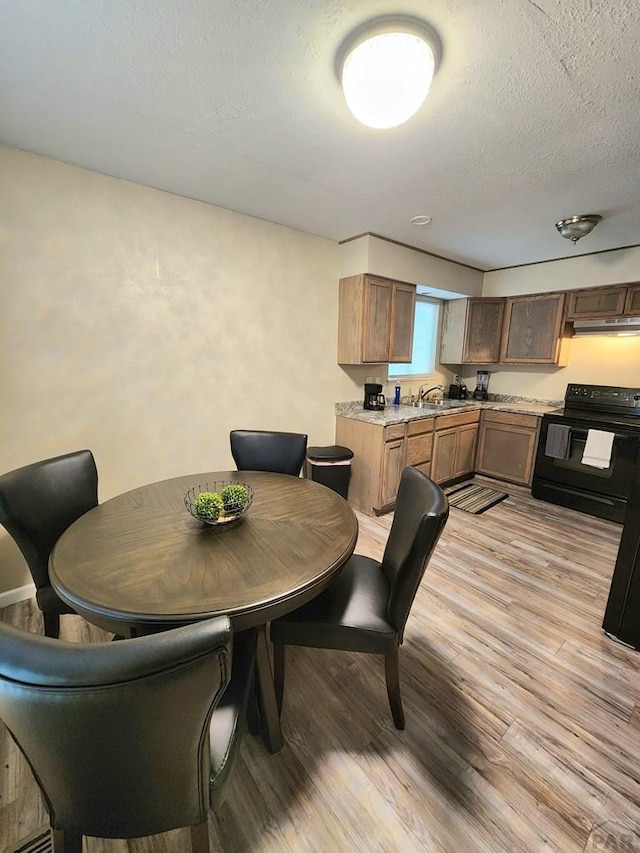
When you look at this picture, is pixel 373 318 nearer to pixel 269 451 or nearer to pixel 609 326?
pixel 269 451

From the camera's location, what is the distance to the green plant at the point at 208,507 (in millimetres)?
1372

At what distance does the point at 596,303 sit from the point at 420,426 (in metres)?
2.15

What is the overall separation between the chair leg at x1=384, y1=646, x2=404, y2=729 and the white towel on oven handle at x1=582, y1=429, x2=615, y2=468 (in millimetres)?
2998

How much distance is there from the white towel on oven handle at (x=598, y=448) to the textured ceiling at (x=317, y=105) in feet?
5.95

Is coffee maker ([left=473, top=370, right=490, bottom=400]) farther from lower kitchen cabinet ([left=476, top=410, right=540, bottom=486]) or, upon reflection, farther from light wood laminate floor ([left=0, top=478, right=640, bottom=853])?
light wood laminate floor ([left=0, top=478, right=640, bottom=853])

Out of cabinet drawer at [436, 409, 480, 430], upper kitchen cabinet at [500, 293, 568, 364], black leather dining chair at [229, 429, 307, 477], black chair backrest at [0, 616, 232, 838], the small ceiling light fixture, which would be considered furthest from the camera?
upper kitchen cabinet at [500, 293, 568, 364]

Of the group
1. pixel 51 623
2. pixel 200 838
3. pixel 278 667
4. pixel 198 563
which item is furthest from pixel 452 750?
pixel 51 623

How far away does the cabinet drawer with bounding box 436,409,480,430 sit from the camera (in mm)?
3709

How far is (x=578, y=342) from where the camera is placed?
12.7 feet

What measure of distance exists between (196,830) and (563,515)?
3.69m

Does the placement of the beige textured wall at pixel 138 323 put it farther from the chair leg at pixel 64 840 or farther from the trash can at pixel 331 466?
the chair leg at pixel 64 840

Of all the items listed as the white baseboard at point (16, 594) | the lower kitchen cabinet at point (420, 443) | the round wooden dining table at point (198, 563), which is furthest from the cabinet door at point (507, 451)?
the white baseboard at point (16, 594)

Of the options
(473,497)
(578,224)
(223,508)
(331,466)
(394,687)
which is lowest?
(473,497)

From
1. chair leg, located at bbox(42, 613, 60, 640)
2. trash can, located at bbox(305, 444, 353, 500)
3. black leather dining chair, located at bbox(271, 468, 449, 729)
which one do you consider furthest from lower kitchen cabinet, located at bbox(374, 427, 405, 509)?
chair leg, located at bbox(42, 613, 60, 640)
